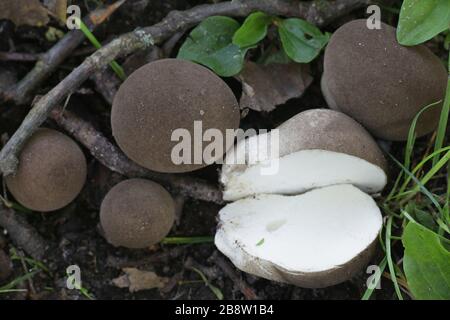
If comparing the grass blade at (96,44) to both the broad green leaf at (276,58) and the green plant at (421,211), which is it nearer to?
the broad green leaf at (276,58)

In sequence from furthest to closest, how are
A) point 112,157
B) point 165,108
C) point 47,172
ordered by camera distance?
point 112,157 < point 47,172 < point 165,108

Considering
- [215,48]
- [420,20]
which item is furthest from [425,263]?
[215,48]

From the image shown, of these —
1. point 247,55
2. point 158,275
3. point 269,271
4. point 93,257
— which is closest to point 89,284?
point 93,257

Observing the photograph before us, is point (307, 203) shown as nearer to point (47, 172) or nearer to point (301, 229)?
point (301, 229)

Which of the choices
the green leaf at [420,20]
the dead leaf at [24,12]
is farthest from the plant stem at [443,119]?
the dead leaf at [24,12]
